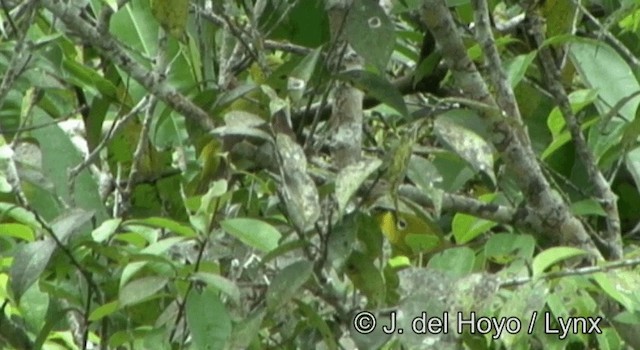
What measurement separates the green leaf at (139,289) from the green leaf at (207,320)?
0.11 ft

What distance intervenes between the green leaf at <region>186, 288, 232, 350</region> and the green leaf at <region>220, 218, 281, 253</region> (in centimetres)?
6

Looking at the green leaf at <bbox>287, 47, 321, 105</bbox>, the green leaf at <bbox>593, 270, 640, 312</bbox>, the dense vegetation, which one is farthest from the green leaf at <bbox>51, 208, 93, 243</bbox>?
the green leaf at <bbox>593, 270, 640, 312</bbox>

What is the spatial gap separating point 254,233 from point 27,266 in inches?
8.6

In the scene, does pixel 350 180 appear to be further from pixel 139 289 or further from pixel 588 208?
pixel 588 208

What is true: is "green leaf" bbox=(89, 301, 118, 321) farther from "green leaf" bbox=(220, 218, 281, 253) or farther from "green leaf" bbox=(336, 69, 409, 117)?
"green leaf" bbox=(336, 69, 409, 117)

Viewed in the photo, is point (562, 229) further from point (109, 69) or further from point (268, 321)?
point (109, 69)

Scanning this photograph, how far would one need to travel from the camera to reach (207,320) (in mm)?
1206

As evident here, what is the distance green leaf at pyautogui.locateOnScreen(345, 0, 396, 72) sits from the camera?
Result: 1.18 m

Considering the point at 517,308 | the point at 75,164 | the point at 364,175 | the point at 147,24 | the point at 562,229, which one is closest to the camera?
the point at 364,175

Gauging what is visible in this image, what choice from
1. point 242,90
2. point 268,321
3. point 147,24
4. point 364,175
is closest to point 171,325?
point 268,321

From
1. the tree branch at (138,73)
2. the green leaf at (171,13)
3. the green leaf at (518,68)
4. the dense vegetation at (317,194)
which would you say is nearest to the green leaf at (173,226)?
the dense vegetation at (317,194)

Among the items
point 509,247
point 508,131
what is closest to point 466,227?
point 509,247

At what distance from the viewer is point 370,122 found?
6.60 ft

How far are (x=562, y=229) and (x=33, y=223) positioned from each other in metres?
0.58
